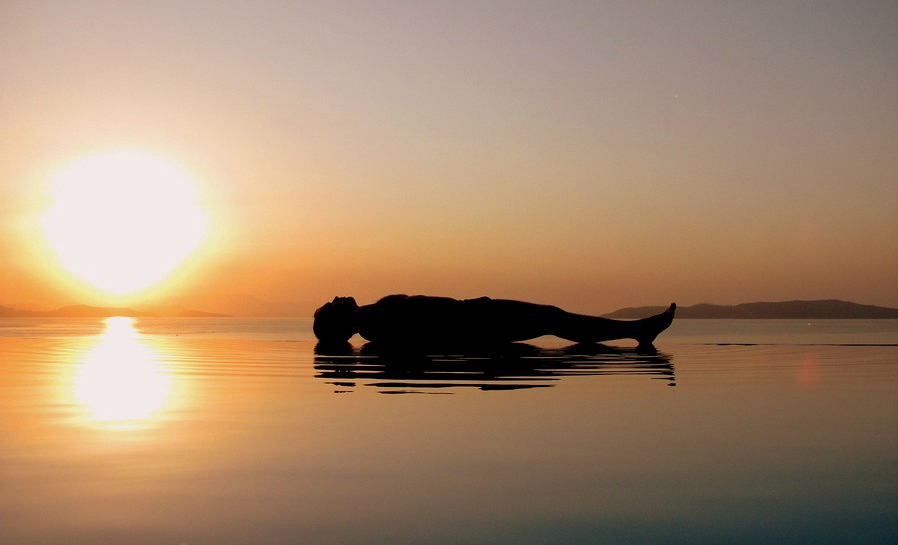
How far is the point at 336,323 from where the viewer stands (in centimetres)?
4359

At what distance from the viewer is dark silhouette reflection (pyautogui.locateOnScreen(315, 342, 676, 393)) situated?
18.8 meters

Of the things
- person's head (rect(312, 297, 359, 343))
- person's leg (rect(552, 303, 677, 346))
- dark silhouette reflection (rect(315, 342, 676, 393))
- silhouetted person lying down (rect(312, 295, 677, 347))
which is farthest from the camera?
person's head (rect(312, 297, 359, 343))

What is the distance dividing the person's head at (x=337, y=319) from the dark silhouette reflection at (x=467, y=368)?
863 centimetres

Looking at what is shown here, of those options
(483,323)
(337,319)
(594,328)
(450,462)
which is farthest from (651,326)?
(450,462)

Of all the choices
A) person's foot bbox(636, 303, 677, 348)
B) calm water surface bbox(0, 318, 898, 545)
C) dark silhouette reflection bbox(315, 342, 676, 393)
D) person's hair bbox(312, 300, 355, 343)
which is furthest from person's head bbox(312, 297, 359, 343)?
calm water surface bbox(0, 318, 898, 545)

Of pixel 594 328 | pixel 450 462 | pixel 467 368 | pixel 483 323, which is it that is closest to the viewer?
pixel 450 462

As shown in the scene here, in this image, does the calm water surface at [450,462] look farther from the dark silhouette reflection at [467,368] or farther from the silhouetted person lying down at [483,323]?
the silhouetted person lying down at [483,323]

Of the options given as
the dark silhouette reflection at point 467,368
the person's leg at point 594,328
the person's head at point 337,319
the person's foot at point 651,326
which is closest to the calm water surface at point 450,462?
the dark silhouette reflection at point 467,368

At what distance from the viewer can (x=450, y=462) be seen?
9.34 meters

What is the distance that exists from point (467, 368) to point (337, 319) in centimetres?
2064

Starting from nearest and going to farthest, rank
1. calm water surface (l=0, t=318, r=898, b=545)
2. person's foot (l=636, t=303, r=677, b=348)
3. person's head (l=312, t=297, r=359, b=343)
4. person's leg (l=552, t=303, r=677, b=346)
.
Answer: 1. calm water surface (l=0, t=318, r=898, b=545)
2. person's leg (l=552, t=303, r=677, b=346)
3. person's foot (l=636, t=303, r=677, b=348)
4. person's head (l=312, t=297, r=359, b=343)

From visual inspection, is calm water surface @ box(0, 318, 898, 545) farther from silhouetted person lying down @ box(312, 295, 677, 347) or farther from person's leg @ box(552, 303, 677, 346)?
person's leg @ box(552, 303, 677, 346)

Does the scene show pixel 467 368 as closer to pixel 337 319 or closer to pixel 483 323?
pixel 483 323

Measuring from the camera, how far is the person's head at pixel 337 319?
42969 millimetres
